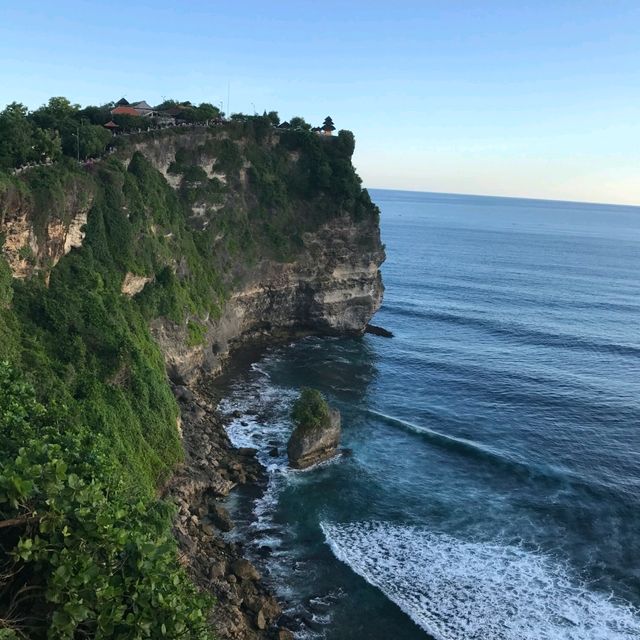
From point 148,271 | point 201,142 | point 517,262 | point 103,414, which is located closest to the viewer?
point 103,414

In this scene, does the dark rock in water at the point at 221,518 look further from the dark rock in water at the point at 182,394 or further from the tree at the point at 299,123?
the tree at the point at 299,123

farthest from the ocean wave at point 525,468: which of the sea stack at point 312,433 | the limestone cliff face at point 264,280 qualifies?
the limestone cliff face at point 264,280

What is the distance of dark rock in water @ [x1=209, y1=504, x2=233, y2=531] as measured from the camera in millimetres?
32812

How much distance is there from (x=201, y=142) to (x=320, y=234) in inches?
681

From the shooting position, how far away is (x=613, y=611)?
28359mm

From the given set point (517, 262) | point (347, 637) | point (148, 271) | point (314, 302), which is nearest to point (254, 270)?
point (314, 302)

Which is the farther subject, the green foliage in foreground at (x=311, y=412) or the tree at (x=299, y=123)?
the tree at (x=299, y=123)

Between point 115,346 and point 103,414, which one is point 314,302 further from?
point 103,414

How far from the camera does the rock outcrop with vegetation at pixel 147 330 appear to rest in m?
12.2

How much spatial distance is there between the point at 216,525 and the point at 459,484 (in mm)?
16797

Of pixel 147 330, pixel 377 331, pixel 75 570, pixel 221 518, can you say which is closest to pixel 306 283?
pixel 377 331

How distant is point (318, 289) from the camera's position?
6838 cm

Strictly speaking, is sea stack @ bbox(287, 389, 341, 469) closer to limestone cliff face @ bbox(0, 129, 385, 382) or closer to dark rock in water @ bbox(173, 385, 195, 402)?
dark rock in water @ bbox(173, 385, 195, 402)

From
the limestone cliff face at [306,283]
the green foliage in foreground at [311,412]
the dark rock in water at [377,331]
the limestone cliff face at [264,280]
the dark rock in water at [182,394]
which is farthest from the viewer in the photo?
the dark rock in water at [377,331]
